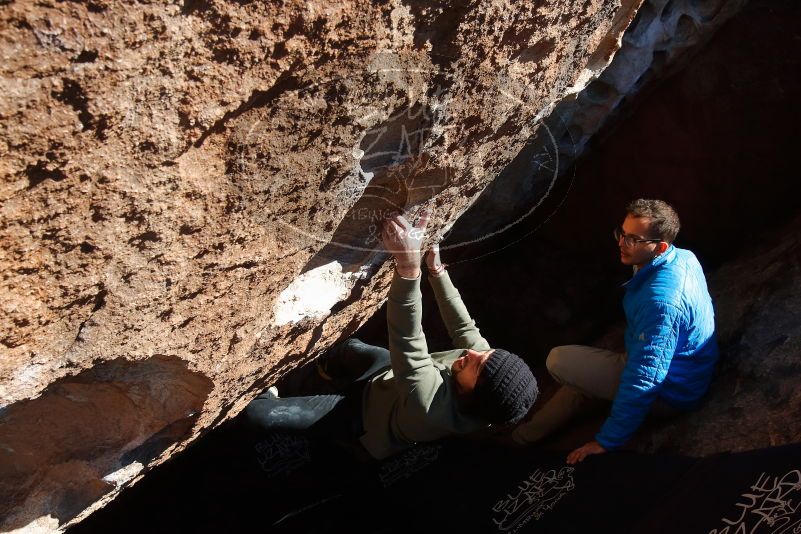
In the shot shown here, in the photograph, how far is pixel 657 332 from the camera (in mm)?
1845

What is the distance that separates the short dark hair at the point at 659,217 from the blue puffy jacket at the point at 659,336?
53 mm

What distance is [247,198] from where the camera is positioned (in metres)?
1.12

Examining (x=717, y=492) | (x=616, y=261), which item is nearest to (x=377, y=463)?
(x=717, y=492)

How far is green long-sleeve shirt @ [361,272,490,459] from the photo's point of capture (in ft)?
5.08

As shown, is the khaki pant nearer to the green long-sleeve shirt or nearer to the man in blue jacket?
Result: the man in blue jacket

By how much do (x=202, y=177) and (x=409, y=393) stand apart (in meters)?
0.78

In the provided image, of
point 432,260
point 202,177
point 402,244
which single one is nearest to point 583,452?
point 432,260

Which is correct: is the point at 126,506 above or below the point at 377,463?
above

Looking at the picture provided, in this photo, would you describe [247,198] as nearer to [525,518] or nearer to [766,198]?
[525,518]

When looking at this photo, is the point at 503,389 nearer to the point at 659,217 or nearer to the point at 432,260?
the point at 432,260

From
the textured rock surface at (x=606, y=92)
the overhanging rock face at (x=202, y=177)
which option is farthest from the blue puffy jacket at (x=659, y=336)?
the textured rock surface at (x=606, y=92)

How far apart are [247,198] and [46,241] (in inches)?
12.5

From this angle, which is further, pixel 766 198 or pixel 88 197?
pixel 766 198

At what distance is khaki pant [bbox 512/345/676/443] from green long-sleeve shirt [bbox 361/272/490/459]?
0.64 meters
